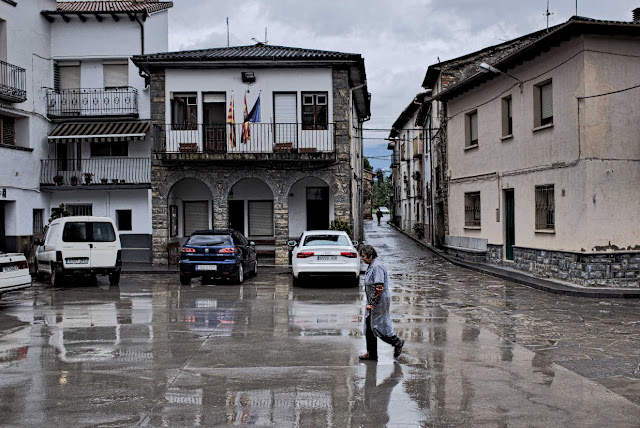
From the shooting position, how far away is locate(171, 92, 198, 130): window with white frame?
25.5m

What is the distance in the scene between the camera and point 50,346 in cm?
921

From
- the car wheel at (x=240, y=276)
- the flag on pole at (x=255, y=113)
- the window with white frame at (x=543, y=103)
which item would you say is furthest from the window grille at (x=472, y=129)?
the car wheel at (x=240, y=276)

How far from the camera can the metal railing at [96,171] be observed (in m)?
26.8

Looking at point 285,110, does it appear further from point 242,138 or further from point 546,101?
point 546,101

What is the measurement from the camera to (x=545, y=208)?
18.4m

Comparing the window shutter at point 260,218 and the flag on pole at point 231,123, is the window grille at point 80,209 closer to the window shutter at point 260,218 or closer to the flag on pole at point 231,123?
the window shutter at point 260,218

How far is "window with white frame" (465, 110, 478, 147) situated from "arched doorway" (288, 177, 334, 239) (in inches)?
239

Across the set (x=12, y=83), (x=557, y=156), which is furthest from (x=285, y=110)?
(x=557, y=156)

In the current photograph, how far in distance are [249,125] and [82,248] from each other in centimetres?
915

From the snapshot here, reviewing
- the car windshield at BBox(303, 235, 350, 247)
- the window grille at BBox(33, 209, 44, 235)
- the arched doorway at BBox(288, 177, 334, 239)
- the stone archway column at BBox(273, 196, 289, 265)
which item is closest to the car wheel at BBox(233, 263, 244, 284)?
the car windshield at BBox(303, 235, 350, 247)

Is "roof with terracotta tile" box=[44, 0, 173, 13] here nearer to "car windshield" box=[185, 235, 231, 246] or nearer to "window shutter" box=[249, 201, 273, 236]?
"window shutter" box=[249, 201, 273, 236]

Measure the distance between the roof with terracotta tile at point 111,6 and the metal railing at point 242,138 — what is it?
20.2ft

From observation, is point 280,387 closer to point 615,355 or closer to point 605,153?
point 615,355

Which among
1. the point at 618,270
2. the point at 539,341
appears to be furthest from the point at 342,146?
the point at 539,341
